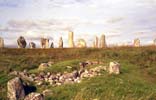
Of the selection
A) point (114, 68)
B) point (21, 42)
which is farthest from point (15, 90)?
point (21, 42)

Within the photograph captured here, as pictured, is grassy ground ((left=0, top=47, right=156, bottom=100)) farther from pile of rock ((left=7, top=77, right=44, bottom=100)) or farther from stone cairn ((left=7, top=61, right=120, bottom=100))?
stone cairn ((left=7, top=61, right=120, bottom=100))

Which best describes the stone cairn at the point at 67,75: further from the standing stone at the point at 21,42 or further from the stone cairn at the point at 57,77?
the standing stone at the point at 21,42

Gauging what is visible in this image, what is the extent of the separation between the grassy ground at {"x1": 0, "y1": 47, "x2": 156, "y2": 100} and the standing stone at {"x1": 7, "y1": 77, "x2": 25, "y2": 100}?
1.72ft

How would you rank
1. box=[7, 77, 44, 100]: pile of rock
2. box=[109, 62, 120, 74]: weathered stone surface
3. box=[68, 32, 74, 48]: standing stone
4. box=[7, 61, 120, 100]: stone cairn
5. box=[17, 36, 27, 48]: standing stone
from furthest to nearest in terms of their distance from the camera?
box=[68, 32, 74, 48]: standing stone < box=[17, 36, 27, 48]: standing stone < box=[109, 62, 120, 74]: weathered stone surface < box=[7, 61, 120, 100]: stone cairn < box=[7, 77, 44, 100]: pile of rock

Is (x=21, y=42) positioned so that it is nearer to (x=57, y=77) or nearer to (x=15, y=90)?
(x=57, y=77)

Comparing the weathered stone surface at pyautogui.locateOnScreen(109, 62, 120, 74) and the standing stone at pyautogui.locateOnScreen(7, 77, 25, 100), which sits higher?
the weathered stone surface at pyautogui.locateOnScreen(109, 62, 120, 74)

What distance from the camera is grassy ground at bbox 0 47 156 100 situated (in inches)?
821

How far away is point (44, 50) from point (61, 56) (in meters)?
5.93

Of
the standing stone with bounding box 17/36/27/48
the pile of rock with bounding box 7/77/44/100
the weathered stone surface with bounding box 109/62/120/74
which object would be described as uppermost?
the standing stone with bounding box 17/36/27/48

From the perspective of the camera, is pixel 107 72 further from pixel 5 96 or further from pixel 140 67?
pixel 5 96

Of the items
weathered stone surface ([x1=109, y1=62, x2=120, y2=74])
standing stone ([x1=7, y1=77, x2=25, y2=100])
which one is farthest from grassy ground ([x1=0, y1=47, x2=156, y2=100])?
standing stone ([x1=7, y1=77, x2=25, y2=100])

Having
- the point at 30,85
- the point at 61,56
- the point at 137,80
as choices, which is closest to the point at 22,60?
the point at 61,56

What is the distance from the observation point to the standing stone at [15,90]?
78.9 feet

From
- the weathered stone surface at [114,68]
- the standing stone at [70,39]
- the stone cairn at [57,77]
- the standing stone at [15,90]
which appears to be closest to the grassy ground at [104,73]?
the weathered stone surface at [114,68]
